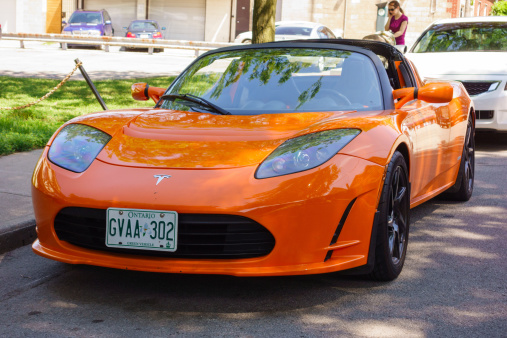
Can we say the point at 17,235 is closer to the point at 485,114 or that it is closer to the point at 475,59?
the point at 485,114

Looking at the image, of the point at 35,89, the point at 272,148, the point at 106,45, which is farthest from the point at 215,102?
the point at 106,45

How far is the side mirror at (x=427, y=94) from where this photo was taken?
4832 mm

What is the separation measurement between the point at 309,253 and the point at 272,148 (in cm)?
57

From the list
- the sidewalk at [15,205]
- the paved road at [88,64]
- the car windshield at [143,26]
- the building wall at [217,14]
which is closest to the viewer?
the sidewalk at [15,205]

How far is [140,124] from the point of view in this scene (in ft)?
14.4

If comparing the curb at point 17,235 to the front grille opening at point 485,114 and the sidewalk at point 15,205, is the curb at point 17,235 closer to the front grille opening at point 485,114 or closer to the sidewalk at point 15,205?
the sidewalk at point 15,205

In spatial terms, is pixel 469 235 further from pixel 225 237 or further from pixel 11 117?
pixel 11 117

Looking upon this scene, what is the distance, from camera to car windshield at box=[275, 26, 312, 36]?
23.6 m

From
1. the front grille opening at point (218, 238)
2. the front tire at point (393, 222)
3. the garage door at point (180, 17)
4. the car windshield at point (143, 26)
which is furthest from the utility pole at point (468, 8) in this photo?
the front grille opening at point (218, 238)

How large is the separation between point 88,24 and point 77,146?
28.4 m

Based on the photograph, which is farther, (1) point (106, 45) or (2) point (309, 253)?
(1) point (106, 45)

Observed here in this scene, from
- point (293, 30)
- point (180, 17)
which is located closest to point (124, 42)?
point (293, 30)

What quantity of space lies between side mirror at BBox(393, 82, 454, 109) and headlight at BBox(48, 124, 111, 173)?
72.5 inches

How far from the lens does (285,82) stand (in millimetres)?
4945
